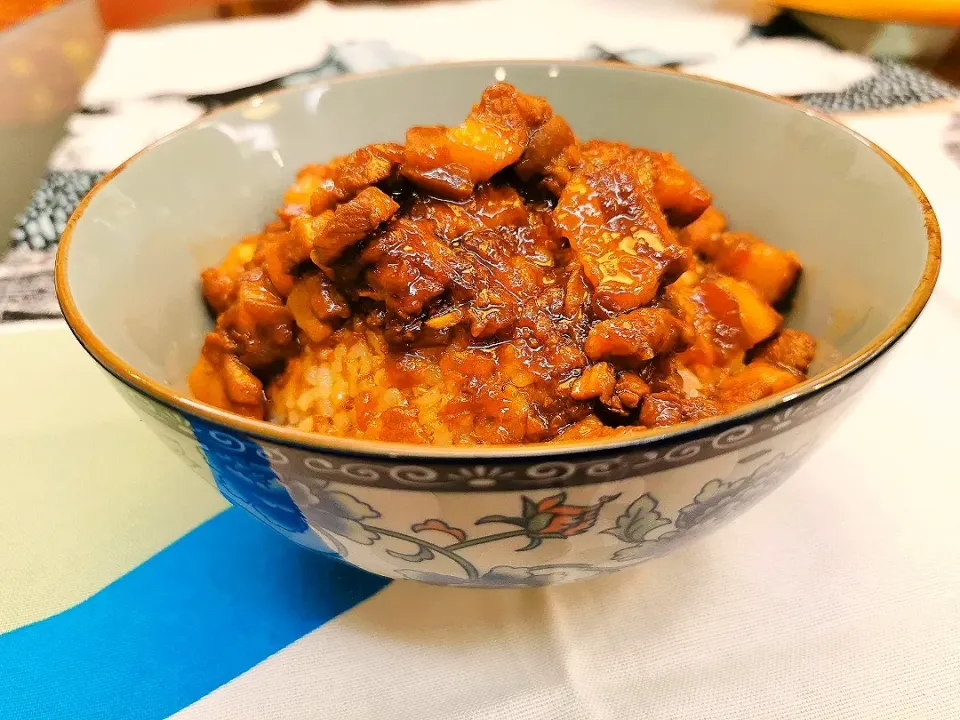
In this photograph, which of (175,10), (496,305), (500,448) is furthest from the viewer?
(175,10)

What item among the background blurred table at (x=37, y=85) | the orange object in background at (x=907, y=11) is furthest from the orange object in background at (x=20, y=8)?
the orange object in background at (x=907, y=11)

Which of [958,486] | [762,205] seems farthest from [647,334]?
[958,486]

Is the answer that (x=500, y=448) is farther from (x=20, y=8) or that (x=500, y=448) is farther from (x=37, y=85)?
(x=20, y=8)

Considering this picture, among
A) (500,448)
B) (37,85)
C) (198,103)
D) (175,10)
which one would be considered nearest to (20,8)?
(175,10)

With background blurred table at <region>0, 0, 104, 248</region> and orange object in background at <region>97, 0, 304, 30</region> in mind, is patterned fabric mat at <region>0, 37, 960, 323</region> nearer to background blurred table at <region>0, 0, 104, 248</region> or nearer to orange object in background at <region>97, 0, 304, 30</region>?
background blurred table at <region>0, 0, 104, 248</region>

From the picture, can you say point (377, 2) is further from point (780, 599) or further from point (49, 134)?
point (780, 599)

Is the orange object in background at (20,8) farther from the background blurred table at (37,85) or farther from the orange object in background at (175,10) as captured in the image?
the background blurred table at (37,85)

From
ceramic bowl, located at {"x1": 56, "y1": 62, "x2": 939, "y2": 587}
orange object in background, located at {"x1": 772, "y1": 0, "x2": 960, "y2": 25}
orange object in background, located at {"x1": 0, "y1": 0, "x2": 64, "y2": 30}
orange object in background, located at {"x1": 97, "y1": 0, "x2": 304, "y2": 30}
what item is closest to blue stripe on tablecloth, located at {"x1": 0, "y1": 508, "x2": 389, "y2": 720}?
ceramic bowl, located at {"x1": 56, "y1": 62, "x2": 939, "y2": 587}
